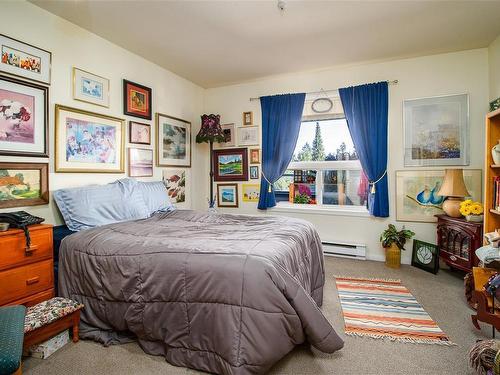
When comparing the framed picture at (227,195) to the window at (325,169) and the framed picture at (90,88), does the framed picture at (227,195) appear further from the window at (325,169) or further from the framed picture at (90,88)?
the framed picture at (90,88)

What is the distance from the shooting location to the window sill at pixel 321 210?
12.3 feet

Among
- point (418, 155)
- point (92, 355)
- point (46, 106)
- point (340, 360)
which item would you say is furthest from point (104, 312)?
point (418, 155)

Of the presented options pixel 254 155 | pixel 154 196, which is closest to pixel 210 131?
pixel 254 155

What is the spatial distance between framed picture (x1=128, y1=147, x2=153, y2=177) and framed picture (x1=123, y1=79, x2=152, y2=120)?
1.39 ft

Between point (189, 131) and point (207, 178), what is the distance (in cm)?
83

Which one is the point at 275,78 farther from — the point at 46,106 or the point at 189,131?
the point at 46,106

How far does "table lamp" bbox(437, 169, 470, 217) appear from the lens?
2.97 metres

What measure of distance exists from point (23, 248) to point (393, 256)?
361 centimetres

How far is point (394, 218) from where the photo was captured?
3.59 m

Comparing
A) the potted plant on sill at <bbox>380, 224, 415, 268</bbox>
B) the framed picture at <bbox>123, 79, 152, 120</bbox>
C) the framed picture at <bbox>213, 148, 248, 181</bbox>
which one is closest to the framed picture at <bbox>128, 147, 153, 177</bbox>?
the framed picture at <bbox>123, 79, 152, 120</bbox>

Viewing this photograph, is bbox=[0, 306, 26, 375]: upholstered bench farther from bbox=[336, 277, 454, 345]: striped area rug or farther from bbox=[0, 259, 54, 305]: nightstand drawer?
bbox=[336, 277, 454, 345]: striped area rug

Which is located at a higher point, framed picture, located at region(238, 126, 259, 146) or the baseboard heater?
framed picture, located at region(238, 126, 259, 146)

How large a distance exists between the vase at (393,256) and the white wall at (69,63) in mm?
3084

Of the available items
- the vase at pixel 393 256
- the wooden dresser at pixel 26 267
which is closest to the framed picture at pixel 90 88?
the wooden dresser at pixel 26 267
